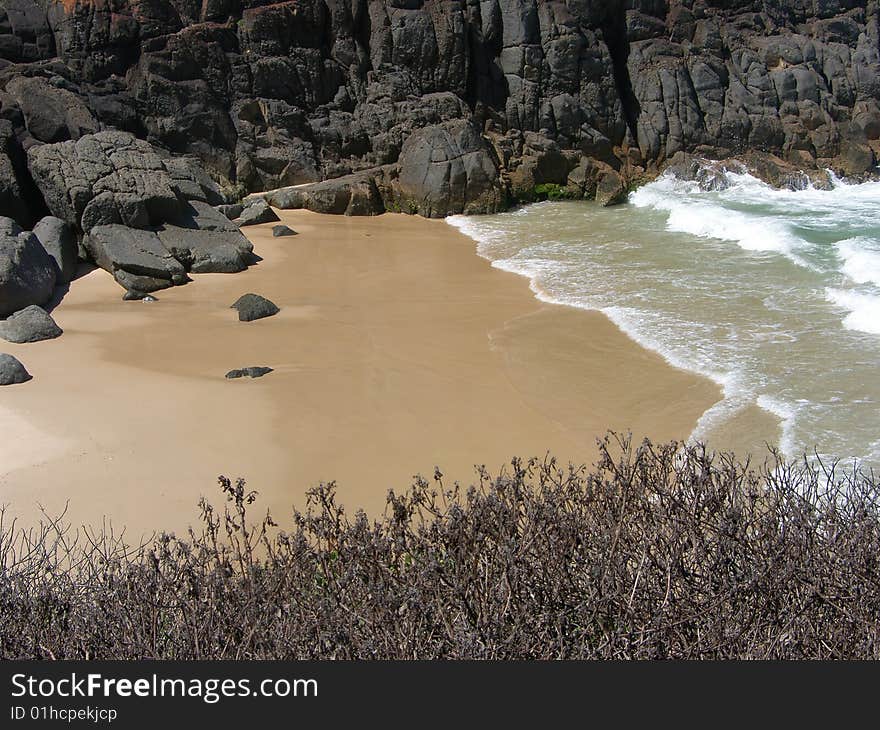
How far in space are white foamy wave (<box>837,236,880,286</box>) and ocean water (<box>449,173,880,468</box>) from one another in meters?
0.03

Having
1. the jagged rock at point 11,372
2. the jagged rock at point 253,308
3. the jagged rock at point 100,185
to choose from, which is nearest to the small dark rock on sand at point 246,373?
the jagged rock at point 11,372

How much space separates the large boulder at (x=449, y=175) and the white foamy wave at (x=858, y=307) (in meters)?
12.0

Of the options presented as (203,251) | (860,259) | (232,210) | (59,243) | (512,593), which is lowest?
(860,259)

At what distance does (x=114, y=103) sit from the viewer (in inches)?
933

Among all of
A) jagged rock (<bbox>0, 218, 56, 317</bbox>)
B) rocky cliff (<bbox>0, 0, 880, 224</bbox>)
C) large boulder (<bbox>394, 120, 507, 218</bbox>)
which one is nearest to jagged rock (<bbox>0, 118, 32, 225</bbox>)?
jagged rock (<bbox>0, 218, 56, 317</bbox>)

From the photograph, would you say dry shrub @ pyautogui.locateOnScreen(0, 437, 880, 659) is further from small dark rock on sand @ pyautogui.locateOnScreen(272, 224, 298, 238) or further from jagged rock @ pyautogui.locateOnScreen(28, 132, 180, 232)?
small dark rock on sand @ pyautogui.locateOnScreen(272, 224, 298, 238)

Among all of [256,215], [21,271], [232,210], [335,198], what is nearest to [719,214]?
[335,198]

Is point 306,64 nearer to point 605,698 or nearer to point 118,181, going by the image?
point 118,181

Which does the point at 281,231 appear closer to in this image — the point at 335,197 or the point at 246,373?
the point at 335,197

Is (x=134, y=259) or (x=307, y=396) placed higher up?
(x=134, y=259)

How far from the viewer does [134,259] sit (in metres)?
15.1

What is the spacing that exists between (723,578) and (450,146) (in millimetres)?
21632

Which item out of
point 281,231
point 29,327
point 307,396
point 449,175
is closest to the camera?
point 307,396

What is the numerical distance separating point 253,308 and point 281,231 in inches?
299
